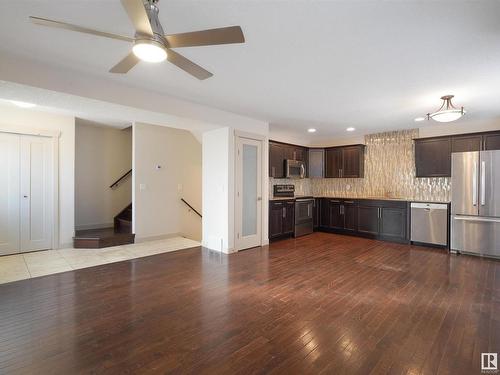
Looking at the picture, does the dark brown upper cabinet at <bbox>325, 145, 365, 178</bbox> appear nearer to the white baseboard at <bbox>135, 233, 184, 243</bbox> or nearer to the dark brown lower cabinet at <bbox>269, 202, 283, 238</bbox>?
the dark brown lower cabinet at <bbox>269, 202, 283, 238</bbox>

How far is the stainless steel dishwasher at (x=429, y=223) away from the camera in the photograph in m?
5.06

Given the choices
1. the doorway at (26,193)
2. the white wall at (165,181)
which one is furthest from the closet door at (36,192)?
the white wall at (165,181)

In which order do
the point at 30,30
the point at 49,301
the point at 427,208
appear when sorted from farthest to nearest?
the point at 427,208
the point at 49,301
the point at 30,30

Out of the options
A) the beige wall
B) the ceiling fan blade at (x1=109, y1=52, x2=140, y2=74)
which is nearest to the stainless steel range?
the beige wall

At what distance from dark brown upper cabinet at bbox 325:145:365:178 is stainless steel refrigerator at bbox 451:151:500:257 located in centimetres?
206

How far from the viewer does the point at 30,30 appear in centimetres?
219

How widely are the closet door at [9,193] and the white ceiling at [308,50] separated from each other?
270 cm

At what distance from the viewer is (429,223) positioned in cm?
522

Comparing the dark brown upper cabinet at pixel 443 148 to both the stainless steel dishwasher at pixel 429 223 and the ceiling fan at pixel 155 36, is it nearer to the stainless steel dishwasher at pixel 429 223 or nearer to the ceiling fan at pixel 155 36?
the stainless steel dishwasher at pixel 429 223

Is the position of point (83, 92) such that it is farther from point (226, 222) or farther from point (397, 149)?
point (397, 149)

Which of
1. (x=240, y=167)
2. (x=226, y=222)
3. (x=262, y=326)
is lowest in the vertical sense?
(x=262, y=326)

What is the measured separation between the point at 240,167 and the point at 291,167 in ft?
6.31

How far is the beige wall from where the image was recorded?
614cm

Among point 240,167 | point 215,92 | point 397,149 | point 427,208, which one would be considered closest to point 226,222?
point 240,167
